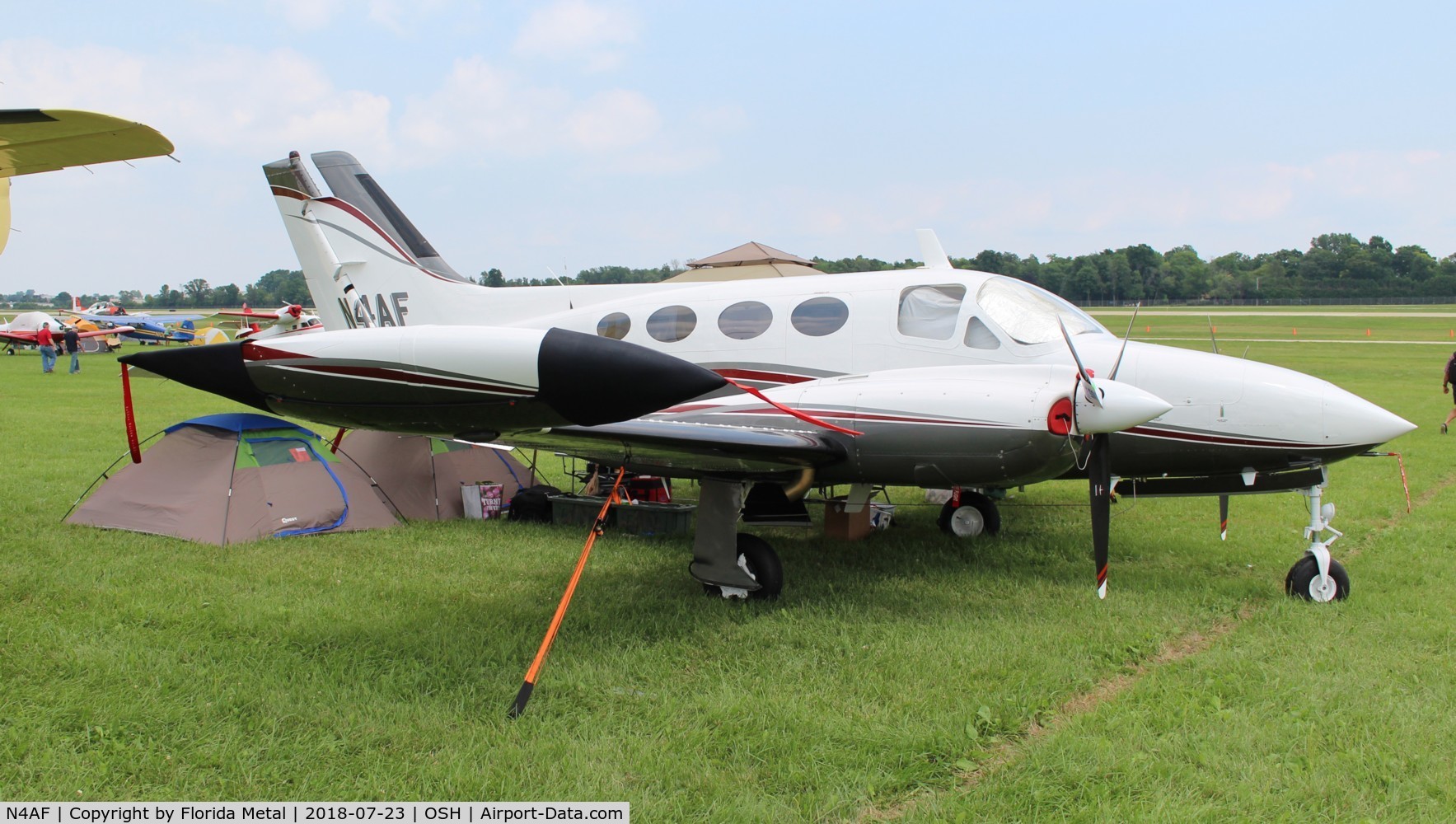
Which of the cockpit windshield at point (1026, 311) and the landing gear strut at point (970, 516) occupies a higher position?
the cockpit windshield at point (1026, 311)

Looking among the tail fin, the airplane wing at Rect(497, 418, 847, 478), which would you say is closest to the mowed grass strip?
the tail fin

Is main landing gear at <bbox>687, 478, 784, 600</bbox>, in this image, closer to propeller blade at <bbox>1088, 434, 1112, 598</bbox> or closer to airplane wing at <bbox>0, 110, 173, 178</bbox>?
propeller blade at <bbox>1088, 434, 1112, 598</bbox>

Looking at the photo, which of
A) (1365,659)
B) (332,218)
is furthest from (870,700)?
(332,218)

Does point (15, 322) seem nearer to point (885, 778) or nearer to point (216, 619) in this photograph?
point (216, 619)

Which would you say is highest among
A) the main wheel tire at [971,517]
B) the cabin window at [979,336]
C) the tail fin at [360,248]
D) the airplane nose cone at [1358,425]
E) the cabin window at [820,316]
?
the tail fin at [360,248]

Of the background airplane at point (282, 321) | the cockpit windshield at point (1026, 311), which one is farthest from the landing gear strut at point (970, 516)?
the background airplane at point (282, 321)

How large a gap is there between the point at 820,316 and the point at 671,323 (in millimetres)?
1396

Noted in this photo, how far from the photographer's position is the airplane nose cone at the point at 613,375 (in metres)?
3.89

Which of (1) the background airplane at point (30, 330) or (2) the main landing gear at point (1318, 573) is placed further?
(1) the background airplane at point (30, 330)

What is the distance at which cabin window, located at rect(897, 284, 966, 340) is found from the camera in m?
7.14

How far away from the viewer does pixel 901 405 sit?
614 centimetres

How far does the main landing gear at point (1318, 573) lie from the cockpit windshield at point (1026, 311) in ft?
6.64

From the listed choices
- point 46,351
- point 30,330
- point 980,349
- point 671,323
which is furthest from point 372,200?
point 30,330

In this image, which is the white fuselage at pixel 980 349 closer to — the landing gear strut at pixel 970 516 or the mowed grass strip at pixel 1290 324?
the landing gear strut at pixel 970 516
